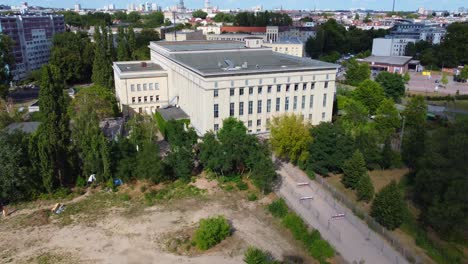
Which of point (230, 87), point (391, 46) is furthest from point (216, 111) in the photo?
point (391, 46)

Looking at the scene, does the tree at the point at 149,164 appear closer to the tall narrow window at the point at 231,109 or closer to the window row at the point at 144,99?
the tall narrow window at the point at 231,109

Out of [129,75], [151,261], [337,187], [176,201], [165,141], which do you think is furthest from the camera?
[129,75]

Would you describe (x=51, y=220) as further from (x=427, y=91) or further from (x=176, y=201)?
(x=427, y=91)

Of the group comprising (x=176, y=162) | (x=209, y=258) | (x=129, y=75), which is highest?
(x=129, y=75)

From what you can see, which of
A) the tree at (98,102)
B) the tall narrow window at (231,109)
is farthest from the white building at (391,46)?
the tree at (98,102)

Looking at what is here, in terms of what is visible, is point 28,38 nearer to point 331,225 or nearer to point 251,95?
point 251,95

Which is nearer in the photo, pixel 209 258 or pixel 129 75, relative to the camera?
pixel 209 258

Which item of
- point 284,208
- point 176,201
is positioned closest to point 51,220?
point 176,201
